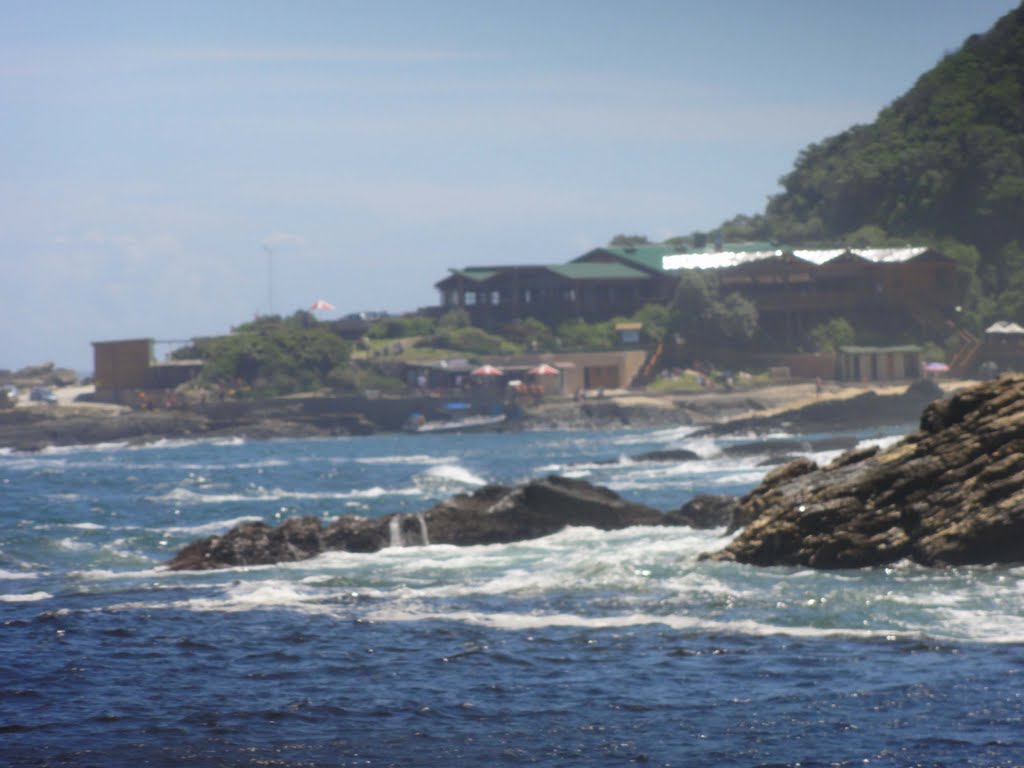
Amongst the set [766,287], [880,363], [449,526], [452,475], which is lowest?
[452,475]

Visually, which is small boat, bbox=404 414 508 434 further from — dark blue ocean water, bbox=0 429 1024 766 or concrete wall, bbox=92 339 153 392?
dark blue ocean water, bbox=0 429 1024 766

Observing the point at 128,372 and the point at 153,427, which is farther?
the point at 128,372

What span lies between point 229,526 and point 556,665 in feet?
66.4

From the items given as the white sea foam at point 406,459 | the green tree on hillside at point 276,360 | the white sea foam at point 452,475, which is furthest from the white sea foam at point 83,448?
the white sea foam at point 452,475

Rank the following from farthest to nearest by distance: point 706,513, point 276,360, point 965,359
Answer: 1. point 276,360
2. point 965,359
3. point 706,513

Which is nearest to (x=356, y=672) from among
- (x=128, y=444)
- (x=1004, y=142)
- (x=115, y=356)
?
(x=128, y=444)

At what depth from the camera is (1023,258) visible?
96.8 metres

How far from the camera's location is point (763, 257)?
94.0 m

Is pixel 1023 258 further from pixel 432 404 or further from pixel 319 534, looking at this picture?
pixel 319 534

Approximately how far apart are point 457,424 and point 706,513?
174ft

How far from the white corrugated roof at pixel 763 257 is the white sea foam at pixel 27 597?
238ft

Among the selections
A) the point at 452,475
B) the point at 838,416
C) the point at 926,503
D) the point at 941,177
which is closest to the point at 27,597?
the point at 926,503

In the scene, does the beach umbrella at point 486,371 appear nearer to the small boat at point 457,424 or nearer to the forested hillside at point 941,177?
the small boat at point 457,424

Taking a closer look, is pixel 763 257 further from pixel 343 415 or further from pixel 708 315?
pixel 343 415
